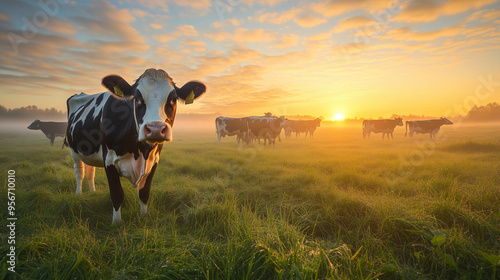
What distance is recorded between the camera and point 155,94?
107 inches

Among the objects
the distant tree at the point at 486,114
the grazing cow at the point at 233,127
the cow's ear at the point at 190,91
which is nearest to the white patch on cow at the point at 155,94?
the cow's ear at the point at 190,91

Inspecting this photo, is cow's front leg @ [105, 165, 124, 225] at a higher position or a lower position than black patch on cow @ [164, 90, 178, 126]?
lower

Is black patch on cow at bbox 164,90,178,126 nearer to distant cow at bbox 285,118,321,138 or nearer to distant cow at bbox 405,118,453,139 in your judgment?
distant cow at bbox 405,118,453,139

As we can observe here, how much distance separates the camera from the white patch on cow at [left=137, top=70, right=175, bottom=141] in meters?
2.59

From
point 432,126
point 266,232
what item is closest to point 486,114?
point 432,126

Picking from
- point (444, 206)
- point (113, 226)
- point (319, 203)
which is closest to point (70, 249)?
point (113, 226)

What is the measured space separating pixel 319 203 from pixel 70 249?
3517 millimetres

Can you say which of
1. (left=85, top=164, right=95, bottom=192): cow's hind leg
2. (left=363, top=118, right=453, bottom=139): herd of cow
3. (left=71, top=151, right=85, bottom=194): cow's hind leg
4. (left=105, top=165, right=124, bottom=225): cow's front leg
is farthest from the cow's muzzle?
(left=363, top=118, right=453, bottom=139): herd of cow

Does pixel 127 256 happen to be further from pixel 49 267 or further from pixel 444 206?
pixel 444 206

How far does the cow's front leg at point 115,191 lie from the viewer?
3.19 meters

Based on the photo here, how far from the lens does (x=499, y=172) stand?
525cm

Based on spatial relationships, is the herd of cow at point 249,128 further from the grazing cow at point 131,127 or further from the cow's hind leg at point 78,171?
the grazing cow at point 131,127

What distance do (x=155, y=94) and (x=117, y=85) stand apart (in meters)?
0.72

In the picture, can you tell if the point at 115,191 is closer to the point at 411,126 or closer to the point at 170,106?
the point at 170,106
